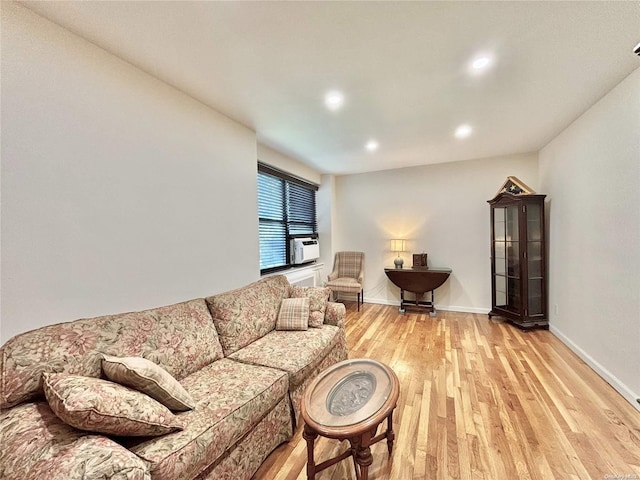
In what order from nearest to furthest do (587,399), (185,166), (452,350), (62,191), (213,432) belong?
(213,432) < (62,191) < (587,399) < (185,166) < (452,350)

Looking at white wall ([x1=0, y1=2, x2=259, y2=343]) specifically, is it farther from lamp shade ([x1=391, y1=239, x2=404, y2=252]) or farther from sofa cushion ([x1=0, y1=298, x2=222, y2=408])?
lamp shade ([x1=391, y1=239, x2=404, y2=252])

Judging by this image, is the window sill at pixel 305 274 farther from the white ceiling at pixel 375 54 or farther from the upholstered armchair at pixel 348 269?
the white ceiling at pixel 375 54

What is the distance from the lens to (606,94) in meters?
2.30

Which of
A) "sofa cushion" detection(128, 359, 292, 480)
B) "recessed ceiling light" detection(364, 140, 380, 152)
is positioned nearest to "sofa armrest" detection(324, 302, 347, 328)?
"sofa cushion" detection(128, 359, 292, 480)

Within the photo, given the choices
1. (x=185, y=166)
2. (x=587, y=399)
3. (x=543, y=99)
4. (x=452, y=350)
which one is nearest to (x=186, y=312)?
(x=185, y=166)

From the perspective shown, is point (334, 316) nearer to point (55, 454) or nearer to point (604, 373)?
point (55, 454)

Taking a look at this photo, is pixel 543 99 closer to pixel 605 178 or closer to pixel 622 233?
pixel 605 178

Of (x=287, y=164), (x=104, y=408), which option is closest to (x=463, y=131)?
(x=287, y=164)

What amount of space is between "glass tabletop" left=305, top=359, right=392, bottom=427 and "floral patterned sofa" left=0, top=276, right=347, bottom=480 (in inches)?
11.2

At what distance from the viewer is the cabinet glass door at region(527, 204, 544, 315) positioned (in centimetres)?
351

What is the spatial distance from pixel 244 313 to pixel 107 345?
3.08 ft

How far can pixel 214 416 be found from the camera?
51.0 inches

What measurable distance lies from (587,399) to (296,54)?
128 inches

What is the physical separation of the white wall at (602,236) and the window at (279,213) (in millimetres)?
3398
